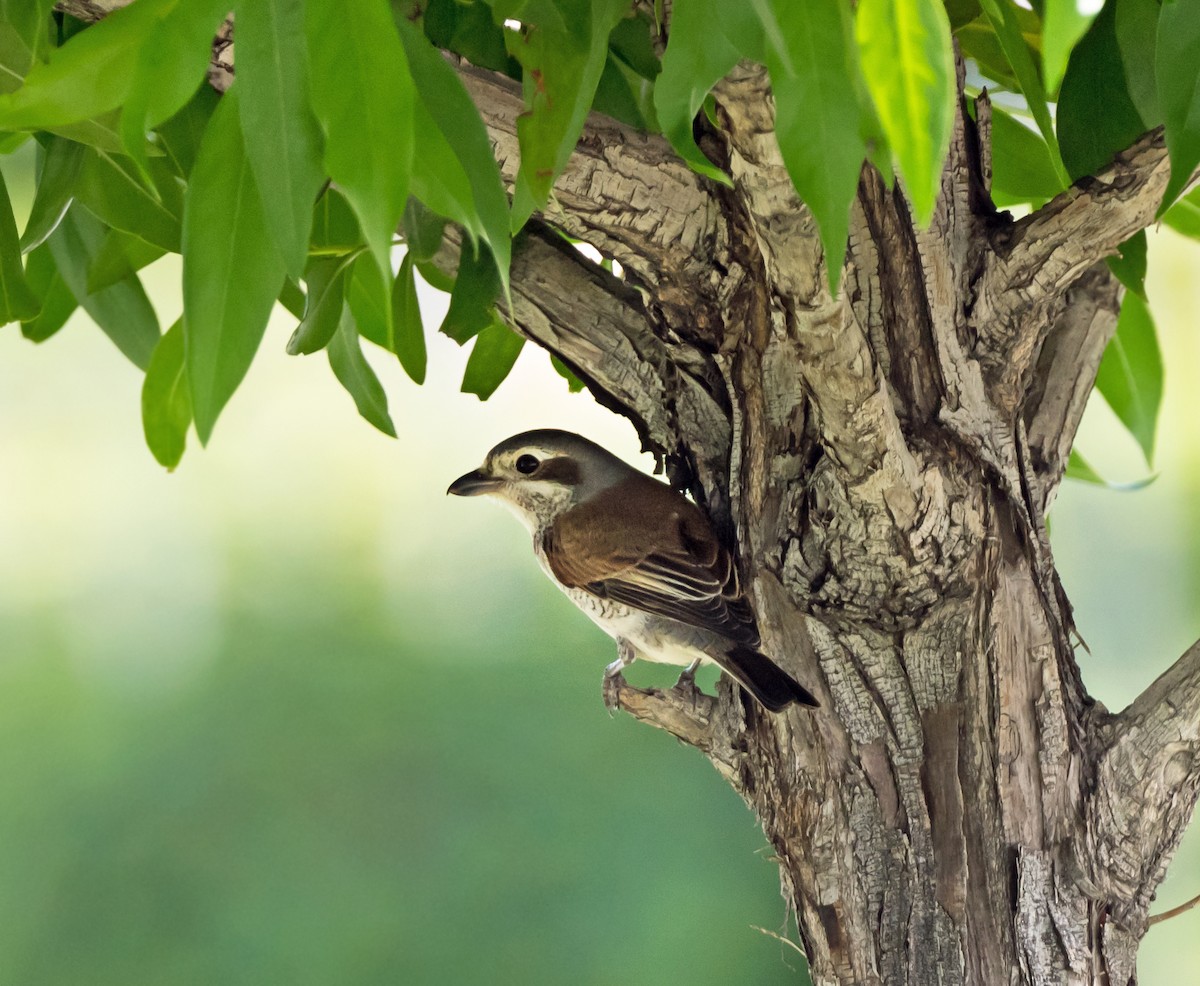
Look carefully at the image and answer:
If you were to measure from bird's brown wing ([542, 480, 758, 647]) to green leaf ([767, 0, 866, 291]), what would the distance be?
339 millimetres

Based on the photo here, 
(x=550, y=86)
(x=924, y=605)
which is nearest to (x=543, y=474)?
(x=924, y=605)

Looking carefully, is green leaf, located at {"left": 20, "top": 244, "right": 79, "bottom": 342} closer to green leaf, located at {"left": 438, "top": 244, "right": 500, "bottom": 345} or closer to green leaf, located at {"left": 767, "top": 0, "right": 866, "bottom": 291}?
green leaf, located at {"left": 438, "top": 244, "right": 500, "bottom": 345}

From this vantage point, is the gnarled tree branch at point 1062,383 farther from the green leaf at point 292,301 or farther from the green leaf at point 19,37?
the green leaf at point 19,37

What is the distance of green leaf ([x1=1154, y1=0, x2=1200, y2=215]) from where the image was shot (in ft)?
1.46

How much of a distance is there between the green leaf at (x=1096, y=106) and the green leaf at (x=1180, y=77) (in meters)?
0.17

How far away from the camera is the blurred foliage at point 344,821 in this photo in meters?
1.53

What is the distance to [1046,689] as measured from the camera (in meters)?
0.67

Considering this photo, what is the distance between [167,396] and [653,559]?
337mm

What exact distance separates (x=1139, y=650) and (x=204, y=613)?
1.14 m

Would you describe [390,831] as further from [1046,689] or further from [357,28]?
[357,28]

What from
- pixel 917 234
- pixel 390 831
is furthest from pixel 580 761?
pixel 917 234

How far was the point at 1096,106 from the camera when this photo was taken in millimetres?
626

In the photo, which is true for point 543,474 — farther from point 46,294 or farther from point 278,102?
point 278,102

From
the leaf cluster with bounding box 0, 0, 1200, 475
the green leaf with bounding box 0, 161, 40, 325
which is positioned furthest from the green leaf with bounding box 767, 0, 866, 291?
the green leaf with bounding box 0, 161, 40, 325
